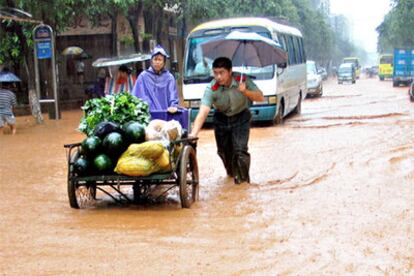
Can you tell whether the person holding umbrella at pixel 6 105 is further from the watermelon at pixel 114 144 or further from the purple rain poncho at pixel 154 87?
the watermelon at pixel 114 144

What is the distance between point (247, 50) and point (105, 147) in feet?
12.0

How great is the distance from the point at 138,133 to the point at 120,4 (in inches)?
522

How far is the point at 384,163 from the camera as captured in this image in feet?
30.7

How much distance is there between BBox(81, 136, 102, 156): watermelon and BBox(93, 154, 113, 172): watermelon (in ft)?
0.23

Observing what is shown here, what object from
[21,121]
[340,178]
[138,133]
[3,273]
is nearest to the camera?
[3,273]

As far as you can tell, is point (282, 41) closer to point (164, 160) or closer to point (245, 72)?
point (245, 72)

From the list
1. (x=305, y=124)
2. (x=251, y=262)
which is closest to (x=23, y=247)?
(x=251, y=262)

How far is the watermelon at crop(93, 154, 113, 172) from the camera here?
6.30 meters

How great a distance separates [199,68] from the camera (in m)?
14.9

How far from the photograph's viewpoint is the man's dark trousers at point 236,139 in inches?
309

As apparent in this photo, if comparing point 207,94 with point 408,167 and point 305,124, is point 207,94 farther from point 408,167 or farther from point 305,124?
point 305,124

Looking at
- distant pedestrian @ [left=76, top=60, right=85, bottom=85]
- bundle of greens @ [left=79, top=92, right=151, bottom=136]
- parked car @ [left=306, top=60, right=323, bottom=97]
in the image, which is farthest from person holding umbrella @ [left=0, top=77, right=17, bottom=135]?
parked car @ [left=306, top=60, right=323, bottom=97]

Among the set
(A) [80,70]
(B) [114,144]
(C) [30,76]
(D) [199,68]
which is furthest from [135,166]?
(A) [80,70]

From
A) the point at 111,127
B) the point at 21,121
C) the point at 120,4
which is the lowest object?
the point at 21,121
